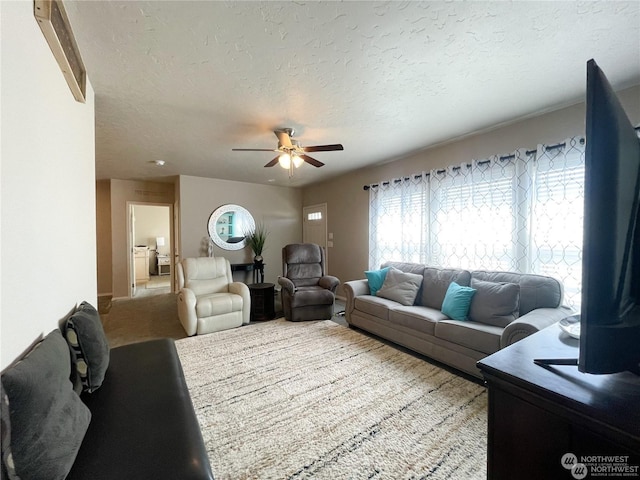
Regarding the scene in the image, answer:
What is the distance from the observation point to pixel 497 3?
129 cm

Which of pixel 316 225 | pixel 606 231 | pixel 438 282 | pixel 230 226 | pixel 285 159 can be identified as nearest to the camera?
pixel 606 231

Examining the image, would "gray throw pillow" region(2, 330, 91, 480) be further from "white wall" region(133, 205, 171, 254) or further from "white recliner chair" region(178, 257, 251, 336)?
"white wall" region(133, 205, 171, 254)

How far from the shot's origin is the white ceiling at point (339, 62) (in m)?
1.33

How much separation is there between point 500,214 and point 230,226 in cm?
456

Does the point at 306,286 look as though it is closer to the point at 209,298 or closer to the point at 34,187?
the point at 209,298

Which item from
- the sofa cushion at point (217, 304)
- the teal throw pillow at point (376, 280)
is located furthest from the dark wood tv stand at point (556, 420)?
the sofa cushion at point (217, 304)

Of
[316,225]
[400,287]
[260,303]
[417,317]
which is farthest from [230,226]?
[417,317]

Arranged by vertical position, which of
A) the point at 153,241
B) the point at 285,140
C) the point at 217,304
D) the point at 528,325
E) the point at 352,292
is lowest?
the point at 217,304

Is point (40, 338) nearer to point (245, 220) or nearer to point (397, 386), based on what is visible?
point (397, 386)

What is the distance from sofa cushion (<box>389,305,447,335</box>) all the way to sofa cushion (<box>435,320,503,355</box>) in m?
0.09

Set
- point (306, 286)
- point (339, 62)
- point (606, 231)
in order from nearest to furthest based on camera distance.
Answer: point (606, 231) < point (339, 62) < point (306, 286)

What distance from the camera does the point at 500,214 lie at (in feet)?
8.97

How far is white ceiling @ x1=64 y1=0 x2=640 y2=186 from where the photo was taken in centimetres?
133

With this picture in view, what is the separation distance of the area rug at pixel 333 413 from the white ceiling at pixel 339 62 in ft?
7.88
